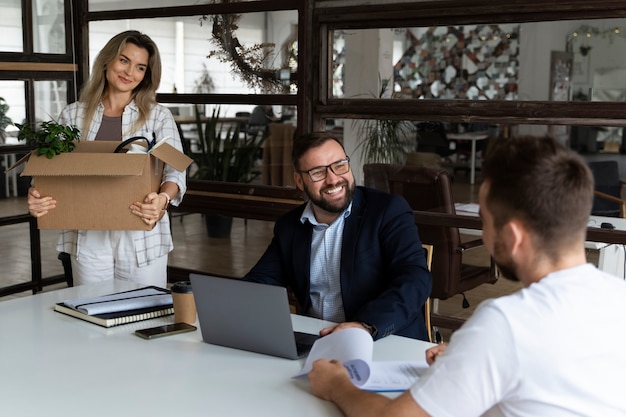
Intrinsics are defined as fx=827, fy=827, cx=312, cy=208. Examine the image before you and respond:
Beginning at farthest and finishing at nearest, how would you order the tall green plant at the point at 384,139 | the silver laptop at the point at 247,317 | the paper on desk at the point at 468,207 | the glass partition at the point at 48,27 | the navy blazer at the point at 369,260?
the glass partition at the point at 48,27, the tall green plant at the point at 384,139, the paper on desk at the point at 468,207, the navy blazer at the point at 369,260, the silver laptop at the point at 247,317

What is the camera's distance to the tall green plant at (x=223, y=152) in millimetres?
4297

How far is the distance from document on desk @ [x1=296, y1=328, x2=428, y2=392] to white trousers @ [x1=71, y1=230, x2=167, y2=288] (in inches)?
53.5

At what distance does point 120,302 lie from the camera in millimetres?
2426

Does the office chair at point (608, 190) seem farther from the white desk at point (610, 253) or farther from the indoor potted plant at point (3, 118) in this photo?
the indoor potted plant at point (3, 118)

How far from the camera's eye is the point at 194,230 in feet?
14.9

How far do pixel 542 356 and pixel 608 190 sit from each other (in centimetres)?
218

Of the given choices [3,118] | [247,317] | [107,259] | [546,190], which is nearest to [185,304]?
[247,317]

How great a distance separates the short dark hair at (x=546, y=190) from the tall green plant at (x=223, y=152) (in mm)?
2928

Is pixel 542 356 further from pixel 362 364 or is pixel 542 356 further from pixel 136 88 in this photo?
pixel 136 88

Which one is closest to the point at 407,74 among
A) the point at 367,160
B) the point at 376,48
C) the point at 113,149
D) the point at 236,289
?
the point at 376,48

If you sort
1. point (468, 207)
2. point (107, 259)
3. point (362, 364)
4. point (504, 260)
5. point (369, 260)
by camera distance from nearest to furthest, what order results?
point (504, 260) < point (362, 364) < point (369, 260) < point (107, 259) < point (468, 207)

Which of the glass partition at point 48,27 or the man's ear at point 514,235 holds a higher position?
the glass partition at point 48,27

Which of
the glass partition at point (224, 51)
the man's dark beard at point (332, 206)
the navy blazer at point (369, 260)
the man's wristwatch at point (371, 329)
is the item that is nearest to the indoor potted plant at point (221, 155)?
the glass partition at point (224, 51)

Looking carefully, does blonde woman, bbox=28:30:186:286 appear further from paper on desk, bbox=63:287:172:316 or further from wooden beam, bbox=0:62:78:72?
wooden beam, bbox=0:62:78:72
